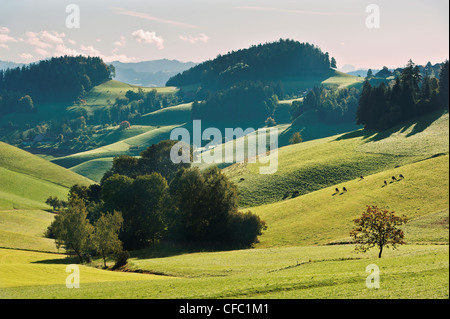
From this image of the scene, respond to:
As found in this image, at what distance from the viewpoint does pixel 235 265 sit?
50062mm

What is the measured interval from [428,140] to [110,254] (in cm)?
8267

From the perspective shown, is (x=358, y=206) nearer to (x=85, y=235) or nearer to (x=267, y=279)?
(x=267, y=279)

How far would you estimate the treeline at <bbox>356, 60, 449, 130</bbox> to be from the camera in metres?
129

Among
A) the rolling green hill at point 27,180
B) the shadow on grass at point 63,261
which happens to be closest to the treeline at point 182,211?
the shadow on grass at point 63,261

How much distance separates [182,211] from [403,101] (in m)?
88.5

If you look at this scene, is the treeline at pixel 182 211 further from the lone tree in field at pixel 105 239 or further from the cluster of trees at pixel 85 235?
the lone tree in field at pixel 105 239

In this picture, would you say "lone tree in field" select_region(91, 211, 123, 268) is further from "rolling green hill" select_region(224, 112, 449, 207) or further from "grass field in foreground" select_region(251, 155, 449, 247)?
"rolling green hill" select_region(224, 112, 449, 207)

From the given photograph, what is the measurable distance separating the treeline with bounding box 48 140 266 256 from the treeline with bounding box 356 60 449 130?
73719 mm

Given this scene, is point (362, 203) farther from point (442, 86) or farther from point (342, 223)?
point (442, 86)

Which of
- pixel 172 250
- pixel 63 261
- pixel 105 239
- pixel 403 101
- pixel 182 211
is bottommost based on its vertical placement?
pixel 172 250

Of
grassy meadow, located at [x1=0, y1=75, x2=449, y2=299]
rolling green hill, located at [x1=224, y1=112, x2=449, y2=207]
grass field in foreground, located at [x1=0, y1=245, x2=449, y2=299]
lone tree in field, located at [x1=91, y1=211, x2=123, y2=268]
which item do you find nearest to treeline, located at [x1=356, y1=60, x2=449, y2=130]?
rolling green hill, located at [x1=224, y1=112, x2=449, y2=207]

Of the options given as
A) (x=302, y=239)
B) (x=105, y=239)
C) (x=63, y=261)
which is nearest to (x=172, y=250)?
(x=105, y=239)

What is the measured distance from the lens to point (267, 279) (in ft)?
114

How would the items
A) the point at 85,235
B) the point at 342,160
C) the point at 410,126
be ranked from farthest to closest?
the point at 410,126, the point at 342,160, the point at 85,235
